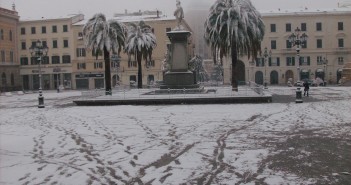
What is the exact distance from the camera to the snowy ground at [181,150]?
10.2 metres

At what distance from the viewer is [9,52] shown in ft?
279

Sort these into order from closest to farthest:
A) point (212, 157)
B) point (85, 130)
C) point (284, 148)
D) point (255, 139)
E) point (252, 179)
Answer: point (252, 179)
point (212, 157)
point (284, 148)
point (255, 139)
point (85, 130)

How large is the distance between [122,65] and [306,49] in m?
35.2

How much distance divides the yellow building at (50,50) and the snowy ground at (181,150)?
66.5 meters

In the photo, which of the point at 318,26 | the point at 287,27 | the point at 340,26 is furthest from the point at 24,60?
the point at 340,26

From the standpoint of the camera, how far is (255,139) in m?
15.3

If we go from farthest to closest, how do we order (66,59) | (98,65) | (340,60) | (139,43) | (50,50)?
(50,50), (66,59), (98,65), (340,60), (139,43)

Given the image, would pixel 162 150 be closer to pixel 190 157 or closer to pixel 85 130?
pixel 190 157

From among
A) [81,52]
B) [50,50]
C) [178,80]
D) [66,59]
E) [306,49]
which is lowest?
[178,80]

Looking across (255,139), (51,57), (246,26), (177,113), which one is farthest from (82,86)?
(255,139)

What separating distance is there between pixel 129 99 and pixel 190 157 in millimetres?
20867

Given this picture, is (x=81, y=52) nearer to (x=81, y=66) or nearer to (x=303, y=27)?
(x=81, y=66)

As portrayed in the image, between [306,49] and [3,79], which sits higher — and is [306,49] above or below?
above

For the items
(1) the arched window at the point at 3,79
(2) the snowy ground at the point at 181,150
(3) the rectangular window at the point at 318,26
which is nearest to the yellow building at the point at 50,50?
(1) the arched window at the point at 3,79
